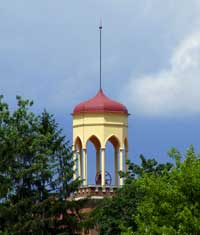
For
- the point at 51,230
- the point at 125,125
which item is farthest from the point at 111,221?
the point at 125,125

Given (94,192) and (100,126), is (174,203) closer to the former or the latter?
(94,192)

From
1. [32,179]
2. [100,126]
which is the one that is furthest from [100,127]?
[32,179]

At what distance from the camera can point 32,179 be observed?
7375 cm

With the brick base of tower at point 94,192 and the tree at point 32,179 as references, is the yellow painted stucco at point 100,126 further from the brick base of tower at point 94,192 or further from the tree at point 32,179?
the tree at point 32,179

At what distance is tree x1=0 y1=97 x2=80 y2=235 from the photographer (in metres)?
72.6

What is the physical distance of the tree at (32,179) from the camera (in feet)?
238

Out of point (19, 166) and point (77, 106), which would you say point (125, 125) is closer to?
point (77, 106)

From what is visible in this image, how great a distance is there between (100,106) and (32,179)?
730 inches

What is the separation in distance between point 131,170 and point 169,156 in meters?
14.6

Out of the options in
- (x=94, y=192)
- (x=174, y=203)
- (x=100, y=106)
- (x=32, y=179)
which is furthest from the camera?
(x=100, y=106)

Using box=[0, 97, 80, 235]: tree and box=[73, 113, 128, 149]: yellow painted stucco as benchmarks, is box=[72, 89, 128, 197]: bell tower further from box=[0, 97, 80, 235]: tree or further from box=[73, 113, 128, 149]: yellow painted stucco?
box=[0, 97, 80, 235]: tree

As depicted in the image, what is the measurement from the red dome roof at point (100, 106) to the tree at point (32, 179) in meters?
16.1

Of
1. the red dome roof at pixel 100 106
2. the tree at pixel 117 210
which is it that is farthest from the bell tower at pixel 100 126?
the tree at pixel 117 210

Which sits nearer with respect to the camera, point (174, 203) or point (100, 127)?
point (174, 203)
